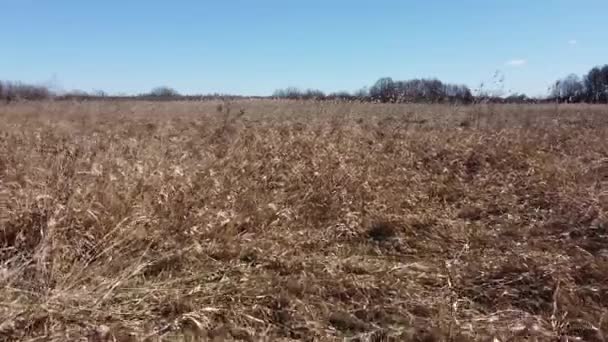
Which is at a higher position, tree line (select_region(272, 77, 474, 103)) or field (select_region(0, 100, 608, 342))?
tree line (select_region(272, 77, 474, 103))

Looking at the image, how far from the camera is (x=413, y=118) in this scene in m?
10.7

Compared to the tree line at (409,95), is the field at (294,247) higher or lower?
lower

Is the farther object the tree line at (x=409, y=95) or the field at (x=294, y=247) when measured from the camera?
the tree line at (x=409, y=95)

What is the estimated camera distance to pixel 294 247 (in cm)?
335

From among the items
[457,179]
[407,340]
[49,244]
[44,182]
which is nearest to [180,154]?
[44,182]

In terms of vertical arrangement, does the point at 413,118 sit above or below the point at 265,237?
above

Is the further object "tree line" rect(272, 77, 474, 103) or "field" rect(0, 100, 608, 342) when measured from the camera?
"tree line" rect(272, 77, 474, 103)

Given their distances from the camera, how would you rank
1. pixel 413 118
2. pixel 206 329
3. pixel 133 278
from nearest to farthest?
pixel 206 329 → pixel 133 278 → pixel 413 118

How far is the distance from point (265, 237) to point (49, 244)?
1.46 meters

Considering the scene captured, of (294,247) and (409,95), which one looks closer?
(294,247)

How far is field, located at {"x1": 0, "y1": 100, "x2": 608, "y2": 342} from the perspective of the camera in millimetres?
2359

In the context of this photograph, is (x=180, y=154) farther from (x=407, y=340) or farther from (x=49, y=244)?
(x=407, y=340)

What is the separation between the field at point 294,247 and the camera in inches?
92.9

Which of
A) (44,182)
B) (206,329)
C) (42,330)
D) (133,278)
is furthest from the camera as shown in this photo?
(44,182)
